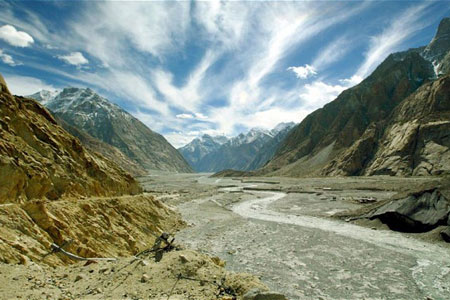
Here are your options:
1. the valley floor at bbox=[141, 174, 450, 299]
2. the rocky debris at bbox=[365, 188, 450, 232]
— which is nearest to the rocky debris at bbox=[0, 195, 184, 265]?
the valley floor at bbox=[141, 174, 450, 299]

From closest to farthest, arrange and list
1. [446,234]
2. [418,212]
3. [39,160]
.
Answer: [39,160], [446,234], [418,212]

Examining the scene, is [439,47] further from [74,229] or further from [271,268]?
[74,229]

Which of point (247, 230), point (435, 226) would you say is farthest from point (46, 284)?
point (435, 226)

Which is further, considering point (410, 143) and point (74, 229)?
point (410, 143)

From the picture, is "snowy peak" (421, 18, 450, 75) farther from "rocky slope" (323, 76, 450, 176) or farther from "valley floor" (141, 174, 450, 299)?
"valley floor" (141, 174, 450, 299)

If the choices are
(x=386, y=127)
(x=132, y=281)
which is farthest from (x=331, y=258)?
(x=386, y=127)
